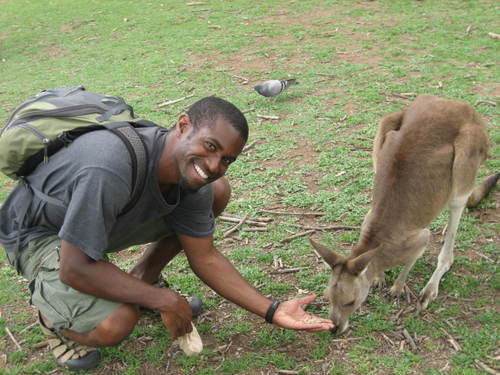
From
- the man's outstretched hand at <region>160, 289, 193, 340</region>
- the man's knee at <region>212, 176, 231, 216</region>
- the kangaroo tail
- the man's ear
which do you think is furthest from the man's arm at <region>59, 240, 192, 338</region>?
the kangaroo tail

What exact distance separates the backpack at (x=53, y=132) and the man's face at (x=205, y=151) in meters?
0.18

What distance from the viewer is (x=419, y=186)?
3.48m

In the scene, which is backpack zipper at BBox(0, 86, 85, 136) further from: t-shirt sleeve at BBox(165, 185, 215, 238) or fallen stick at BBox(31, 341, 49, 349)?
fallen stick at BBox(31, 341, 49, 349)

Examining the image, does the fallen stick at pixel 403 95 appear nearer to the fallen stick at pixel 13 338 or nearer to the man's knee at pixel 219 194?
the man's knee at pixel 219 194

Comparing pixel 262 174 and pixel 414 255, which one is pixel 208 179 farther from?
pixel 262 174

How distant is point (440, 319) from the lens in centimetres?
321

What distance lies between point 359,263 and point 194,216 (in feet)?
3.02

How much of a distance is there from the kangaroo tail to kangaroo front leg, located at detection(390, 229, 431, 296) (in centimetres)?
88

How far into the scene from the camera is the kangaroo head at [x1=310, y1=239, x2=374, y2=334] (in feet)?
10.1

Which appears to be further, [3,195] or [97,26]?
[97,26]

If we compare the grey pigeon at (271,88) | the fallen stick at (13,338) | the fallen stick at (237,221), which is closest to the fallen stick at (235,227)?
the fallen stick at (237,221)

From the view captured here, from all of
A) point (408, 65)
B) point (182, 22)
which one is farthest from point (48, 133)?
point (182, 22)

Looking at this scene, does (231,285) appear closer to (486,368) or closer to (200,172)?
(200,172)

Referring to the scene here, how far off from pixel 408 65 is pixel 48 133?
5697 millimetres
